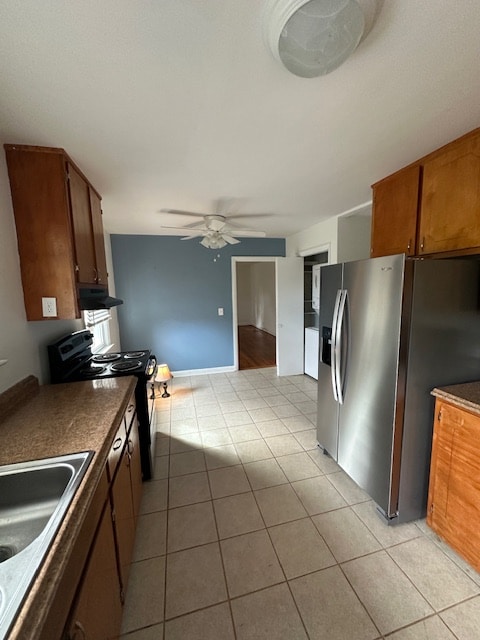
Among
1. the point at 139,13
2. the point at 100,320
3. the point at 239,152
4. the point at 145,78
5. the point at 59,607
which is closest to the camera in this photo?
the point at 59,607

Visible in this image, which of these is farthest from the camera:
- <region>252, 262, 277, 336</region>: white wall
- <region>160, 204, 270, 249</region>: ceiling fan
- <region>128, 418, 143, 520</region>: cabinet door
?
<region>252, 262, 277, 336</region>: white wall

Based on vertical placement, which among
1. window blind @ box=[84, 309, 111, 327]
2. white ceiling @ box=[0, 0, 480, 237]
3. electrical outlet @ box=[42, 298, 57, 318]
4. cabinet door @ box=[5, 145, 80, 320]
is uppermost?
white ceiling @ box=[0, 0, 480, 237]

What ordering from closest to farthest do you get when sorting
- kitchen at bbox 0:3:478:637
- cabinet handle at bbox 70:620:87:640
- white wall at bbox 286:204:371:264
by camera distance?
cabinet handle at bbox 70:620:87:640 → kitchen at bbox 0:3:478:637 → white wall at bbox 286:204:371:264

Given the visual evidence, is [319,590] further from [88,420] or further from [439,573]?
[88,420]

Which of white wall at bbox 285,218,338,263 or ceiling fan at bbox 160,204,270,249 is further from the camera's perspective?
white wall at bbox 285,218,338,263

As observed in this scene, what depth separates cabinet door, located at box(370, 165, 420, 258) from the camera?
1.84m

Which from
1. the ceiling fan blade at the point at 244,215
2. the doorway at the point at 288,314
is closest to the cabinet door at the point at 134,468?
the ceiling fan blade at the point at 244,215

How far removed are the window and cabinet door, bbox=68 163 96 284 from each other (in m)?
1.11

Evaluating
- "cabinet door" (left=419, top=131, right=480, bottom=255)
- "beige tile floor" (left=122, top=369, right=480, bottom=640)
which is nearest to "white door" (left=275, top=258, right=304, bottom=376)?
"beige tile floor" (left=122, top=369, right=480, bottom=640)

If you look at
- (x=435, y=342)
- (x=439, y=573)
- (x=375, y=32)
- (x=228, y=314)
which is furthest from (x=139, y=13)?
(x=228, y=314)

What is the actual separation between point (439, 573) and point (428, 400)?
876mm

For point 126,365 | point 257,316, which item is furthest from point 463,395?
point 257,316

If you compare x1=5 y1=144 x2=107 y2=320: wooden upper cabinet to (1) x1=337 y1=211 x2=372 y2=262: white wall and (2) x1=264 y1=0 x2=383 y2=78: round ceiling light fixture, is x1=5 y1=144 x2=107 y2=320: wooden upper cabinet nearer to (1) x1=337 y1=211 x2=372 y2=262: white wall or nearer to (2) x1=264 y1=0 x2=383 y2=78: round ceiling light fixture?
(2) x1=264 y1=0 x2=383 y2=78: round ceiling light fixture

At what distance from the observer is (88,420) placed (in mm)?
1292
